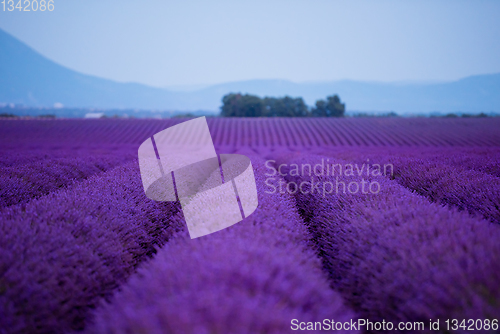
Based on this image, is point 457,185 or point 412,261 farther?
point 457,185

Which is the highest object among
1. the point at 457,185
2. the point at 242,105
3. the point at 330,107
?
the point at 242,105

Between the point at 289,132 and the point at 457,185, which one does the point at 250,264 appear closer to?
the point at 457,185

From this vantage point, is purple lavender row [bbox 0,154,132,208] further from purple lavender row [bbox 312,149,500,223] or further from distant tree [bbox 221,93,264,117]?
distant tree [bbox 221,93,264,117]

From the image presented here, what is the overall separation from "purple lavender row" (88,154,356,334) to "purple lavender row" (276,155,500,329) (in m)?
0.47

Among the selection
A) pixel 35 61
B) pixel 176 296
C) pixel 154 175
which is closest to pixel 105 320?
pixel 176 296

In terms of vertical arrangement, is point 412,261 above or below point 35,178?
below

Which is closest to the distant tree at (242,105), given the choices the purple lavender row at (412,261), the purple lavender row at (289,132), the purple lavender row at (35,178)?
the purple lavender row at (289,132)

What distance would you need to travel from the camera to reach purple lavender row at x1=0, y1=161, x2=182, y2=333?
181cm

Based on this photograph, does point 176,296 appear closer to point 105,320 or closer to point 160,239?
point 105,320

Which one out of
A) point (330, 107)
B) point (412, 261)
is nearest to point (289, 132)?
point (330, 107)

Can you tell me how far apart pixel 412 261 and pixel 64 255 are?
2862 millimetres

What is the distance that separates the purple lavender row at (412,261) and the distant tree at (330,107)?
4361 cm

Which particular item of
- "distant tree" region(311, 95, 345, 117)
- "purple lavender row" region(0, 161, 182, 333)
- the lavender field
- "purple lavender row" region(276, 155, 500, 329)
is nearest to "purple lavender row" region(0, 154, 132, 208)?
the lavender field

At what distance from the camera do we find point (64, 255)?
2.18 meters
